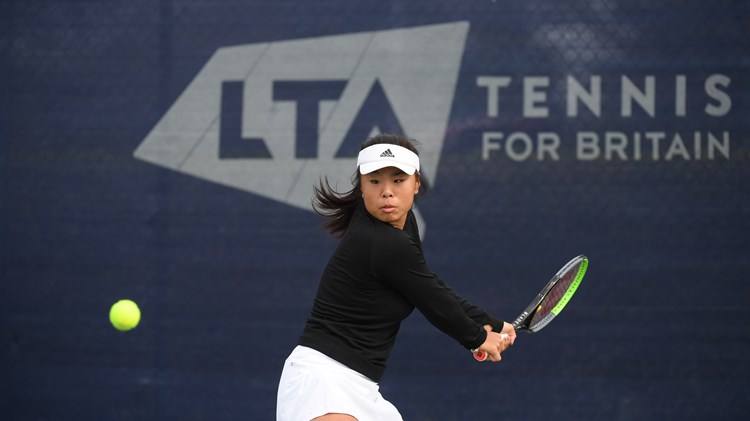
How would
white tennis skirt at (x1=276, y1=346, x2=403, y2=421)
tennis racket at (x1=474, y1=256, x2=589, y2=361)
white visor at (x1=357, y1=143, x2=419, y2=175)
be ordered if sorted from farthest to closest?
tennis racket at (x1=474, y1=256, x2=589, y2=361), white visor at (x1=357, y1=143, x2=419, y2=175), white tennis skirt at (x1=276, y1=346, x2=403, y2=421)

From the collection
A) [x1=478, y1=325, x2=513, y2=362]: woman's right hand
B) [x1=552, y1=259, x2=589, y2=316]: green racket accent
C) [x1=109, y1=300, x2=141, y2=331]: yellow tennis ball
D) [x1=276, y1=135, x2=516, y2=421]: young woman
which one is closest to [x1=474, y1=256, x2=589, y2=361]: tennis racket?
[x1=552, y1=259, x2=589, y2=316]: green racket accent

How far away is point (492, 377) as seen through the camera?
4.05 m

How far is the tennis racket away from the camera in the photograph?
10.2ft

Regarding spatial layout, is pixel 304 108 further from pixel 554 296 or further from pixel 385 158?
pixel 385 158

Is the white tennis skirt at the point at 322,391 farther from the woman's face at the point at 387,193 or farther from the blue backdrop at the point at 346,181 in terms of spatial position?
the blue backdrop at the point at 346,181

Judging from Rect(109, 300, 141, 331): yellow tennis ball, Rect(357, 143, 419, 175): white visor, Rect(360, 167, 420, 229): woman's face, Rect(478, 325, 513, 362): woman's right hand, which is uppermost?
Rect(357, 143, 419, 175): white visor

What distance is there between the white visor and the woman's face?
27 mm

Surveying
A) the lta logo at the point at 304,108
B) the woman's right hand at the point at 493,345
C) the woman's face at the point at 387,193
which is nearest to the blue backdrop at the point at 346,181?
the lta logo at the point at 304,108

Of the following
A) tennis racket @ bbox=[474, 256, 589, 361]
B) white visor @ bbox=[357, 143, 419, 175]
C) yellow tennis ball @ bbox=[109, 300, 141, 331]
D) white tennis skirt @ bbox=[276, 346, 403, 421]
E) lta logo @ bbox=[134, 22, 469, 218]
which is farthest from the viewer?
lta logo @ bbox=[134, 22, 469, 218]

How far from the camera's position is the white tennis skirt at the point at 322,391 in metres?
2.50

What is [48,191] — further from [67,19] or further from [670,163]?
[670,163]

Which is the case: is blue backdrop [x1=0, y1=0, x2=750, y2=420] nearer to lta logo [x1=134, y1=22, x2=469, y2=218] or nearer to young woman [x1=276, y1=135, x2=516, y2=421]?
lta logo [x1=134, y1=22, x2=469, y2=218]

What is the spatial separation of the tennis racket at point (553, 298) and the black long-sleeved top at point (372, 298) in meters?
0.49

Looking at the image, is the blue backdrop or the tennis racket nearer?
the tennis racket
